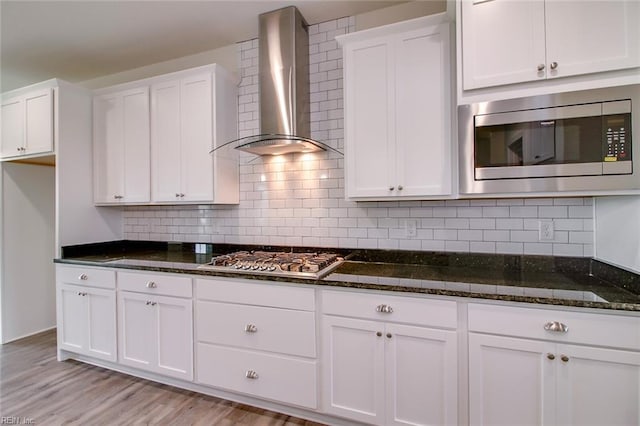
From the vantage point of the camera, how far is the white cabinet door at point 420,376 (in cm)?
166

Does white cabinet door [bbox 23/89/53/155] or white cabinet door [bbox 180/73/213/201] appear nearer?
white cabinet door [bbox 180/73/213/201]

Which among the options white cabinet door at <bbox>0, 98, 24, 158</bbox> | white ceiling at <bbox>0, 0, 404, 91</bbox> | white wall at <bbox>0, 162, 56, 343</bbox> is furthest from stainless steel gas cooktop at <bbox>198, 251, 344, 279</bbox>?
white wall at <bbox>0, 162, 56, 343</bbox>

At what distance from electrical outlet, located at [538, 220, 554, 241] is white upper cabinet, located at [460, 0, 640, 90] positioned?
35.4 inches

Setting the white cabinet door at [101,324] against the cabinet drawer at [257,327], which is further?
the white cabinet door at [101,324]

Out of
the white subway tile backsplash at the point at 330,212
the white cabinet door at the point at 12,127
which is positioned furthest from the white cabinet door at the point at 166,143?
the white cabinet door at the point at 12,127

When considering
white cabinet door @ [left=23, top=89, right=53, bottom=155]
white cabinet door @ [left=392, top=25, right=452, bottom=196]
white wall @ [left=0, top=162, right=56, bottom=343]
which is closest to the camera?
white cabinet door @ [left=392, top=25, right=452, bottom=196]

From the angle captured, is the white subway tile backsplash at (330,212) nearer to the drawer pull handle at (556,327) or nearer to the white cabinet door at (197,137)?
the white cabinet door at (197,137)

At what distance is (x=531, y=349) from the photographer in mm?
1512

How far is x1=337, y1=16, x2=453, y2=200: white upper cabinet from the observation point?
195cm

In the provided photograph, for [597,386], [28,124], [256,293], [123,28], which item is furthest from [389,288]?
[28,124]

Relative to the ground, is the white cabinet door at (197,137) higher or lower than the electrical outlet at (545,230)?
higher

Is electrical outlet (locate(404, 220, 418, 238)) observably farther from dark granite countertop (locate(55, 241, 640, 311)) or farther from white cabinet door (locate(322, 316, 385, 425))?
white cabinet door (locate(322, 316, 385, 425))

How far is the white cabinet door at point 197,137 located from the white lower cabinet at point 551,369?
2.16 m

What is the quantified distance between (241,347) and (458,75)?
211cm
